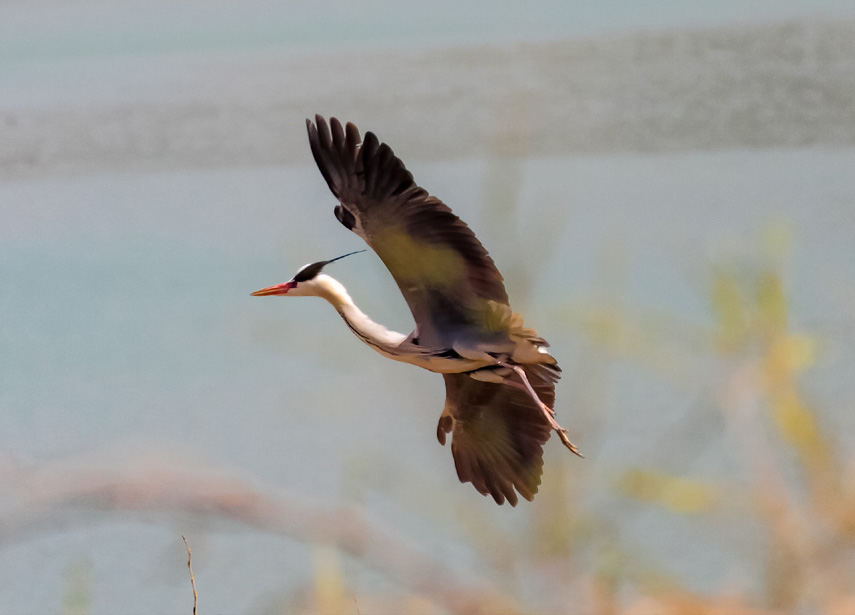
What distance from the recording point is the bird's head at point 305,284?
1.26 m

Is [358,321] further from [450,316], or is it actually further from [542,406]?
[542,406]

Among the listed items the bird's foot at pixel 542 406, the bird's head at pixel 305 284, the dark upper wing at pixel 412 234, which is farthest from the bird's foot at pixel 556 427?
the bird's head at pixel 305 284

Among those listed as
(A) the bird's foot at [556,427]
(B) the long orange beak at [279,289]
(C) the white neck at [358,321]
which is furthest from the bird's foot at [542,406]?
(B) the long orange beak at [279,289]

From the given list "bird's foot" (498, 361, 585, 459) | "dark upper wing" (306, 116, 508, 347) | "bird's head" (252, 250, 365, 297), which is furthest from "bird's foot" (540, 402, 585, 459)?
"bird's head" (252, 250, 365, 297)

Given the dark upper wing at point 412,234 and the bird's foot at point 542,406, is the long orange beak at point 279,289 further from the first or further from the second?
the bird's foot at point 542,406

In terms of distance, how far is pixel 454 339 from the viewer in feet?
4.02

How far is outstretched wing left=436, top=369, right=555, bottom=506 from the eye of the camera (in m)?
1.30

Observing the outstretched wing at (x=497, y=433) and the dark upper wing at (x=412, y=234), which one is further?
the outstretched wing at (x=497, y=433)

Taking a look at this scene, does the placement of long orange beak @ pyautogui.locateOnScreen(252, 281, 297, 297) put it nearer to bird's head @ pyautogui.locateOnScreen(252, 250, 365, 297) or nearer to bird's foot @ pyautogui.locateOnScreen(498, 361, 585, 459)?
bird's head @ pyautogui.locateOnScreen(252, 250, 365, 297)

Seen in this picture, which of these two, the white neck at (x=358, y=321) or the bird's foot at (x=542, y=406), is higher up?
the white neck at (x=358, y=321)

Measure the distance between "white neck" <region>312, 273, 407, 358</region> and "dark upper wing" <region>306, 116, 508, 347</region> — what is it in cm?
3

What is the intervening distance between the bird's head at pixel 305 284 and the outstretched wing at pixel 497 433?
0.19 m

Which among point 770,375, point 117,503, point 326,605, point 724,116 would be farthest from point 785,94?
point 117,503

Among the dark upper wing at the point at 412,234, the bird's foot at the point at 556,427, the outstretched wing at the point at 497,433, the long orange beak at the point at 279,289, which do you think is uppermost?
the dark upper wing at the point at 412,234
